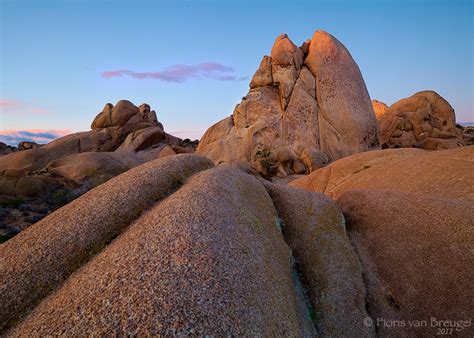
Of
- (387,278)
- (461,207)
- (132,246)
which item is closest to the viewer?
(132,246)

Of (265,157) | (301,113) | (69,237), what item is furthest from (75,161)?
(69,237)

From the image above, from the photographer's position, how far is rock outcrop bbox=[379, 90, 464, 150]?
3026cm

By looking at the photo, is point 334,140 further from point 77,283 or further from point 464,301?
point 77,283

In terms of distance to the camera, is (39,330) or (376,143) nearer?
(39,330)

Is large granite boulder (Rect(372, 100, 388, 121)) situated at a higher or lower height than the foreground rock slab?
higher

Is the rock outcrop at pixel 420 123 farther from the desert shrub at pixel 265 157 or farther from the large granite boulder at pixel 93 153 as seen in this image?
the large granite boulder at pixel 93 153

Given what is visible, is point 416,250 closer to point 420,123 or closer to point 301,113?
point 301,113

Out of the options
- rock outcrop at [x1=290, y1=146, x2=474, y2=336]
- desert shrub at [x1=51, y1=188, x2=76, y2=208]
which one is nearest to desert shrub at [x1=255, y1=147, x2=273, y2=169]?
desert shrub at [x1=51, y1=188, x2=76, y2=208]

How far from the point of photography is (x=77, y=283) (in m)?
4.51

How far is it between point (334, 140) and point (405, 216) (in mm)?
20069

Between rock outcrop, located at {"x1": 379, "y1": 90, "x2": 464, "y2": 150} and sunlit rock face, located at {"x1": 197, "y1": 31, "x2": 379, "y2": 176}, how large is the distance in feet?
17.2

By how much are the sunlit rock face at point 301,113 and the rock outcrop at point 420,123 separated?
526cm

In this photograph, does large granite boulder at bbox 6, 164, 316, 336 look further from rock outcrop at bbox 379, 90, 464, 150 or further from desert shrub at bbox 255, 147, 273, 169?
rock outcrop at bbox 379, 90, 464, 150

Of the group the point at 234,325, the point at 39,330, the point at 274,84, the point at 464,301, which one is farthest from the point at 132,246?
the point at 274,84
